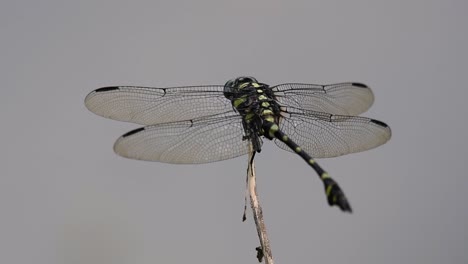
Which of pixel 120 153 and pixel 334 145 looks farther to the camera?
pixel 334 145

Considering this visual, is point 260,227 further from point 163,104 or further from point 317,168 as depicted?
point 163,104

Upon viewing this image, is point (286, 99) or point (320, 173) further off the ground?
point (286, 99)

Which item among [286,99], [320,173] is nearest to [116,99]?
[286,99]

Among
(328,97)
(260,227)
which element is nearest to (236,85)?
(328,97)

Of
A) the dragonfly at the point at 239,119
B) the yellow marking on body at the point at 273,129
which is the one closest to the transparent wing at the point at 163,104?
the dragonfly at the point at 239,119

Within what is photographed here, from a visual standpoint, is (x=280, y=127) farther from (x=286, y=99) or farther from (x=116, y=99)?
(x=116, y=99)
